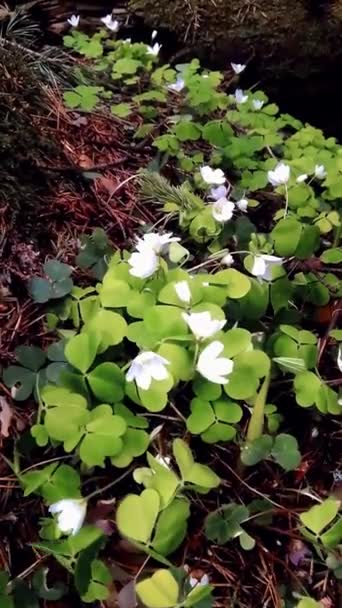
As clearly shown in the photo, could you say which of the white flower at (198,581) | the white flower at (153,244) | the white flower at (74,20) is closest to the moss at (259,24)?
the white flower at (74,20)

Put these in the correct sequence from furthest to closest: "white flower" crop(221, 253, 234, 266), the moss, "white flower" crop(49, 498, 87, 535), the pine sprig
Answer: the moss < the pine sprig < "white flower" crop(221, 253, 234, 266) < "white flower" crop(49, 498, 87, 535)

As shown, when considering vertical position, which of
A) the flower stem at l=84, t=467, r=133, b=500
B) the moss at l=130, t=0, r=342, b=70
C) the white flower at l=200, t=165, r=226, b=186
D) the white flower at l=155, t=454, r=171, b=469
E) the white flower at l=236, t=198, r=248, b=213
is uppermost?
the moss at l=130, t=0, r=342, b=70

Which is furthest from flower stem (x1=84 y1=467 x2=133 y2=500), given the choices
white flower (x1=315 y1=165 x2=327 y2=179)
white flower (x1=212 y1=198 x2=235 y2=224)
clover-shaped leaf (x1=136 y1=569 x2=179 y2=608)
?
white flower (x1=315 y1=165 x2=327 y2=179)

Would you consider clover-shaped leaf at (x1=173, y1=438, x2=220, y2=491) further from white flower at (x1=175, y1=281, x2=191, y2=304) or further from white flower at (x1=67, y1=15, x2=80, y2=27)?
white flower at (x1=67, y1=15, x2=80, y2=27)

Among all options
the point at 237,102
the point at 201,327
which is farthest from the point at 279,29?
the point at 201,327

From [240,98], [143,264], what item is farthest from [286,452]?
[240,98]

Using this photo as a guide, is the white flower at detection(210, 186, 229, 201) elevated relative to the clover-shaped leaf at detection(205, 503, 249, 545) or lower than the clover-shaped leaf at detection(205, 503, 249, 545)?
elevated

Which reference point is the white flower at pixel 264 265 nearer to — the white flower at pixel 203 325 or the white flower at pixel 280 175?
the white flower at pixel 203 325

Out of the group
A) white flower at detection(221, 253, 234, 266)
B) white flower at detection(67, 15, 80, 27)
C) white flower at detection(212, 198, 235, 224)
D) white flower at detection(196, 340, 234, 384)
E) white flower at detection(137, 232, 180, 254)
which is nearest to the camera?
white flower at detection(196, 340, 234, 384)
